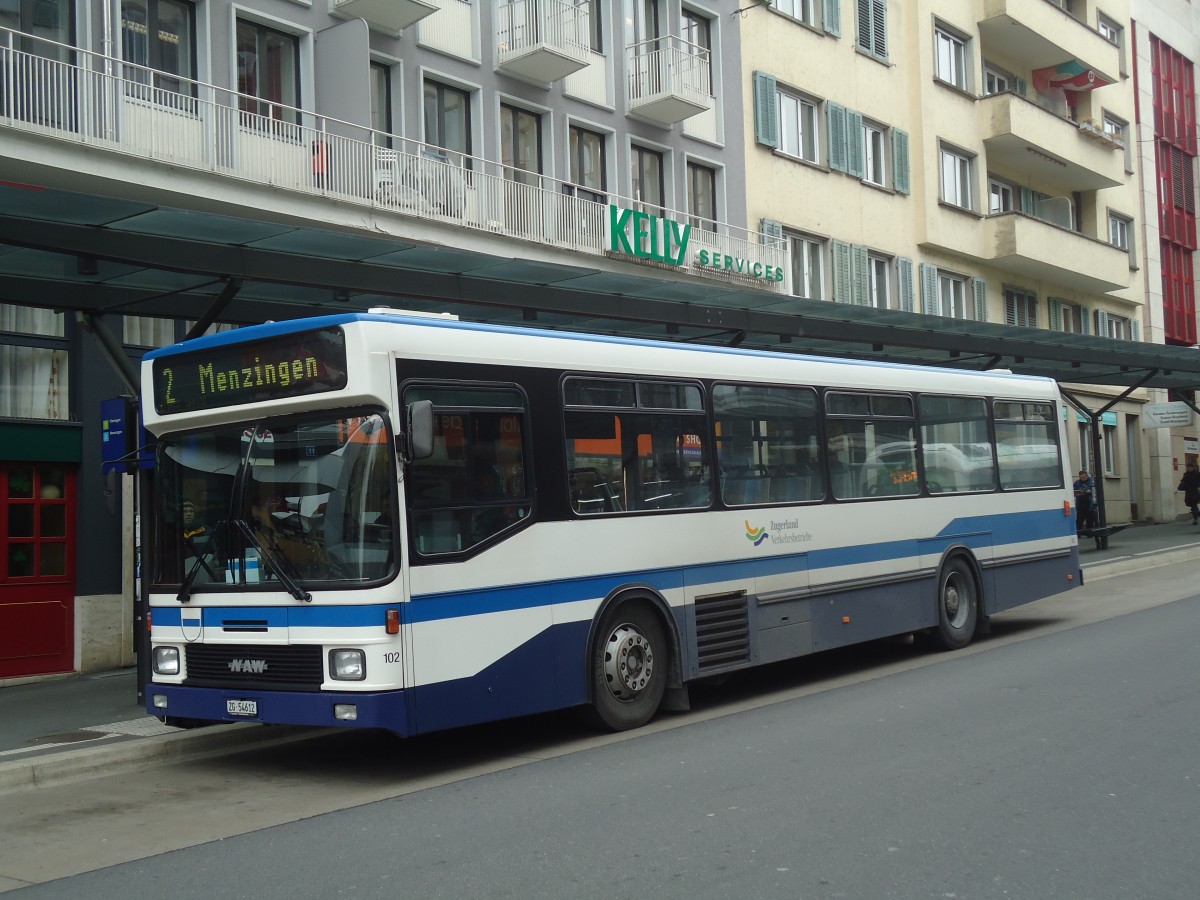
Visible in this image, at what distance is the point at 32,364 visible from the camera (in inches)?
612

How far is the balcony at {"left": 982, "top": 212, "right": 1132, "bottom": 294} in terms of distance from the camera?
36062 mm

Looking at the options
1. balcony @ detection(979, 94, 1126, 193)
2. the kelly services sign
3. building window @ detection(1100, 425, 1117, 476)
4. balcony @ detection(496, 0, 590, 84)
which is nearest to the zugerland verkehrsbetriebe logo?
the kelly services sign

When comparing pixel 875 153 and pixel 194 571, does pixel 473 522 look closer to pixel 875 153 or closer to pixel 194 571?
pixel 194 571

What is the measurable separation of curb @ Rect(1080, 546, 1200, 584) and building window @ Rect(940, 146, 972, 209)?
1179cm

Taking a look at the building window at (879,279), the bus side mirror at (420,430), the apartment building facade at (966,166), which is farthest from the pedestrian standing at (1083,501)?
the bus side mirror at (420,430)

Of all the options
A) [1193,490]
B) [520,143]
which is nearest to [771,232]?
[520,143]

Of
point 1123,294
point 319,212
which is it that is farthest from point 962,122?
point 319,212

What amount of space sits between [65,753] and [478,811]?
135 inches

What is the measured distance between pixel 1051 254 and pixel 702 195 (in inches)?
563

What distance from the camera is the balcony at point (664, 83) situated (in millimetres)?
25469

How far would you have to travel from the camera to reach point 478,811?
750cm

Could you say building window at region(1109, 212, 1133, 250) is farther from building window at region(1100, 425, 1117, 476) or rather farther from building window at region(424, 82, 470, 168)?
building window at region(424, 82, 470, 168)

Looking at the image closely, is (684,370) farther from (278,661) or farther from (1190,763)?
(1190,763)

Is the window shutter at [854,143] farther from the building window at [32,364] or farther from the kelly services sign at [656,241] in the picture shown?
the building window at [32,364]
